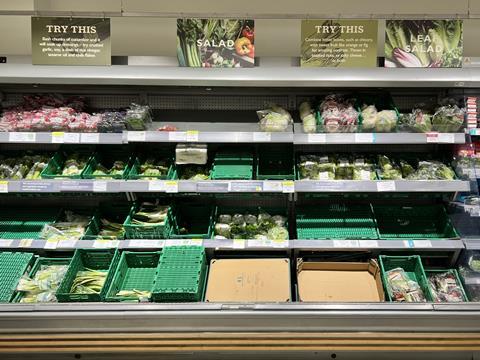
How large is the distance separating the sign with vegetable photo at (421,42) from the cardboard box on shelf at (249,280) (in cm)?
160

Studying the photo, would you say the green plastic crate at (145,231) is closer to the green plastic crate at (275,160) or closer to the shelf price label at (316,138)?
the green plastic crate at (275,160)

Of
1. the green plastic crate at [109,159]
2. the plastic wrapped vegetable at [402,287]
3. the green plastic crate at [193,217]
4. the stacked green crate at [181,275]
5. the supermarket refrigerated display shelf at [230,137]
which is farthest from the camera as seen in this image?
the green plastic crate at [193,217]

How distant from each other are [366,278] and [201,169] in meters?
1.43

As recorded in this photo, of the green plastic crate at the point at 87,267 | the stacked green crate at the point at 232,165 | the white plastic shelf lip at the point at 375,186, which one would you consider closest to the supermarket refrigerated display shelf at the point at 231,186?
the white plastic shelf lip at the point at 375,186

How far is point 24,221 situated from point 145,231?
1089mm

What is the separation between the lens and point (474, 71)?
2783 mm

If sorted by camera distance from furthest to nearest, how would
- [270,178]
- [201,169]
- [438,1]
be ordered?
[438,1], [201,169], [270,178]

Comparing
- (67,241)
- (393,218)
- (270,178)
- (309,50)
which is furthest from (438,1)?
(67,241)

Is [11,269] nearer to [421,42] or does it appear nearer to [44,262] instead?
[44,262]

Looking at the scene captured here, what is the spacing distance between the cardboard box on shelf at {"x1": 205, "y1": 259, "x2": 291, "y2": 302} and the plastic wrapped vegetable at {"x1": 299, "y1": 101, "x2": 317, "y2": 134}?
0.93 m

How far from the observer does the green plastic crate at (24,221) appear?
3.16 metres

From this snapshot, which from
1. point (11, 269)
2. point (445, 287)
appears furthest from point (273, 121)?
point (11, 269)

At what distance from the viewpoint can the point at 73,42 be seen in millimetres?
2910

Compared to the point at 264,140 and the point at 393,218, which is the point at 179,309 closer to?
the point at 264,140
